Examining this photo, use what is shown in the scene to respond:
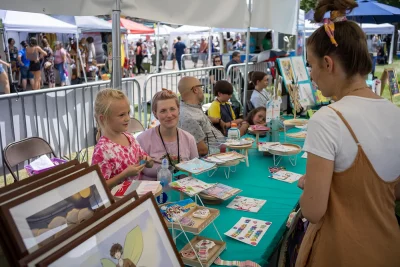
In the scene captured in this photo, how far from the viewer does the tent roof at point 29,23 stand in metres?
9.12

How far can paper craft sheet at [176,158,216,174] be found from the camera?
2.14 metres

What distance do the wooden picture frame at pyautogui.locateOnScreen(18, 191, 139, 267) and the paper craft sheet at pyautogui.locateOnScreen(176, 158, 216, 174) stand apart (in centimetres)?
109

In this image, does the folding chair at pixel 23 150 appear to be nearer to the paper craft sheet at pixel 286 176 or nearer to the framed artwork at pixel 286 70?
the paper craft sheet at pixel 286 176

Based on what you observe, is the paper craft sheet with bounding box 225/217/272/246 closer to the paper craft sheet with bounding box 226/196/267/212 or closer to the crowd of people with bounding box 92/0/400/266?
the paper craft sheet with bounding box 226/196/267/212

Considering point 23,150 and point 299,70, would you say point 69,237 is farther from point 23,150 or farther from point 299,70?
point 299,70

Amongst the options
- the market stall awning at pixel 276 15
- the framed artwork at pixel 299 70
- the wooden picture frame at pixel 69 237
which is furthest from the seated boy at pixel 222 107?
the wooden picture frame at pixel 69 237

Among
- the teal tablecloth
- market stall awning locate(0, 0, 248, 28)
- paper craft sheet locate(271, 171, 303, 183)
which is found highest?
market stall awning locate(0, 0, 248, 28)

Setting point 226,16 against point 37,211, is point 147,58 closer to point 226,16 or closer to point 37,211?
point 226,16

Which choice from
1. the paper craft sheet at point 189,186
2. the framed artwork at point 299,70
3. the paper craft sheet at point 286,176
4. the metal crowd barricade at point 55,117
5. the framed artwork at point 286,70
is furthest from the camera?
the framed artwork at point 299,70

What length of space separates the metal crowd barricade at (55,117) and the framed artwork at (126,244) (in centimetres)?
279

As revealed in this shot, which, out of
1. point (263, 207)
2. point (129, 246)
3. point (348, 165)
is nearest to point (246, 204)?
point (263, 207)

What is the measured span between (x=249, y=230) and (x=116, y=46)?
5.54ft

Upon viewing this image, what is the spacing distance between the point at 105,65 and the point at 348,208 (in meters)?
15.9

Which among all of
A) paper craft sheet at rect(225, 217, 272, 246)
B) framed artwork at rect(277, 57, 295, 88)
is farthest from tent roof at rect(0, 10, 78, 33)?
paper craft sheet at rect(225, 217, 272, 246)
